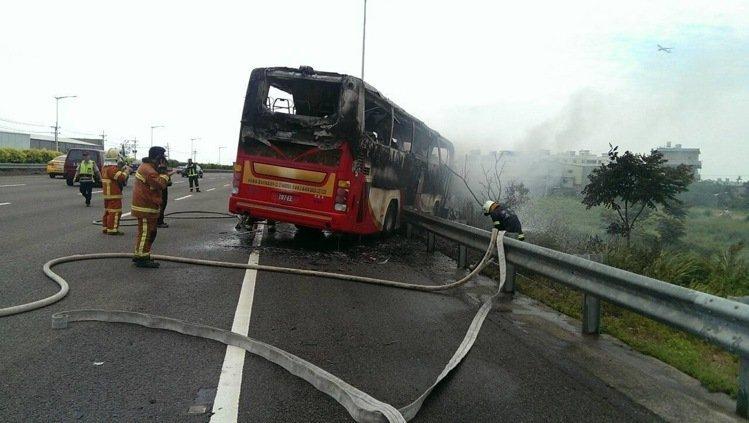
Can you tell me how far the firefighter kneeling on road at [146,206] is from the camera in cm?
800

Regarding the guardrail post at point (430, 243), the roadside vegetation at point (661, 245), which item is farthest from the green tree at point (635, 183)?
the guardrail post at point (430, 243)

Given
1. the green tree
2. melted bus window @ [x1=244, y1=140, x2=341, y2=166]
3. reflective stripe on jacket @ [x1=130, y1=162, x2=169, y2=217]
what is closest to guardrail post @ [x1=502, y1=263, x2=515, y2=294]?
melted bus window @ [x1=244, y1=140, x2=341, y2=166]

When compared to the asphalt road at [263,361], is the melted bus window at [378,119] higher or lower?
higher

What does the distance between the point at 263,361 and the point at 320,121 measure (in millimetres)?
6174

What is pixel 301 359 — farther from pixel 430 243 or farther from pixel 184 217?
pixel 184 217

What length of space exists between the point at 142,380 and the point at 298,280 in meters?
3.88

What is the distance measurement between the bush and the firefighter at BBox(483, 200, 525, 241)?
43.7 meters

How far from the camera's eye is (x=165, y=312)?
221 inches

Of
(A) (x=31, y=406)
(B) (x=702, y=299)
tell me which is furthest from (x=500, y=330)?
(A) (x=31, y=406)

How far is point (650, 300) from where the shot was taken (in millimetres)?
4637

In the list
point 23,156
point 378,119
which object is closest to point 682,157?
point 378,119

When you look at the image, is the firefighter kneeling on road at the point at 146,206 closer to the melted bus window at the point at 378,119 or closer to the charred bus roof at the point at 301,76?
the charred bus roof at the point at 301,76

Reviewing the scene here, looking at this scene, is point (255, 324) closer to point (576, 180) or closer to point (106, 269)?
point (106, 269)

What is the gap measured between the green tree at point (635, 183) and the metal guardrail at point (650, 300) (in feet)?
22.1
